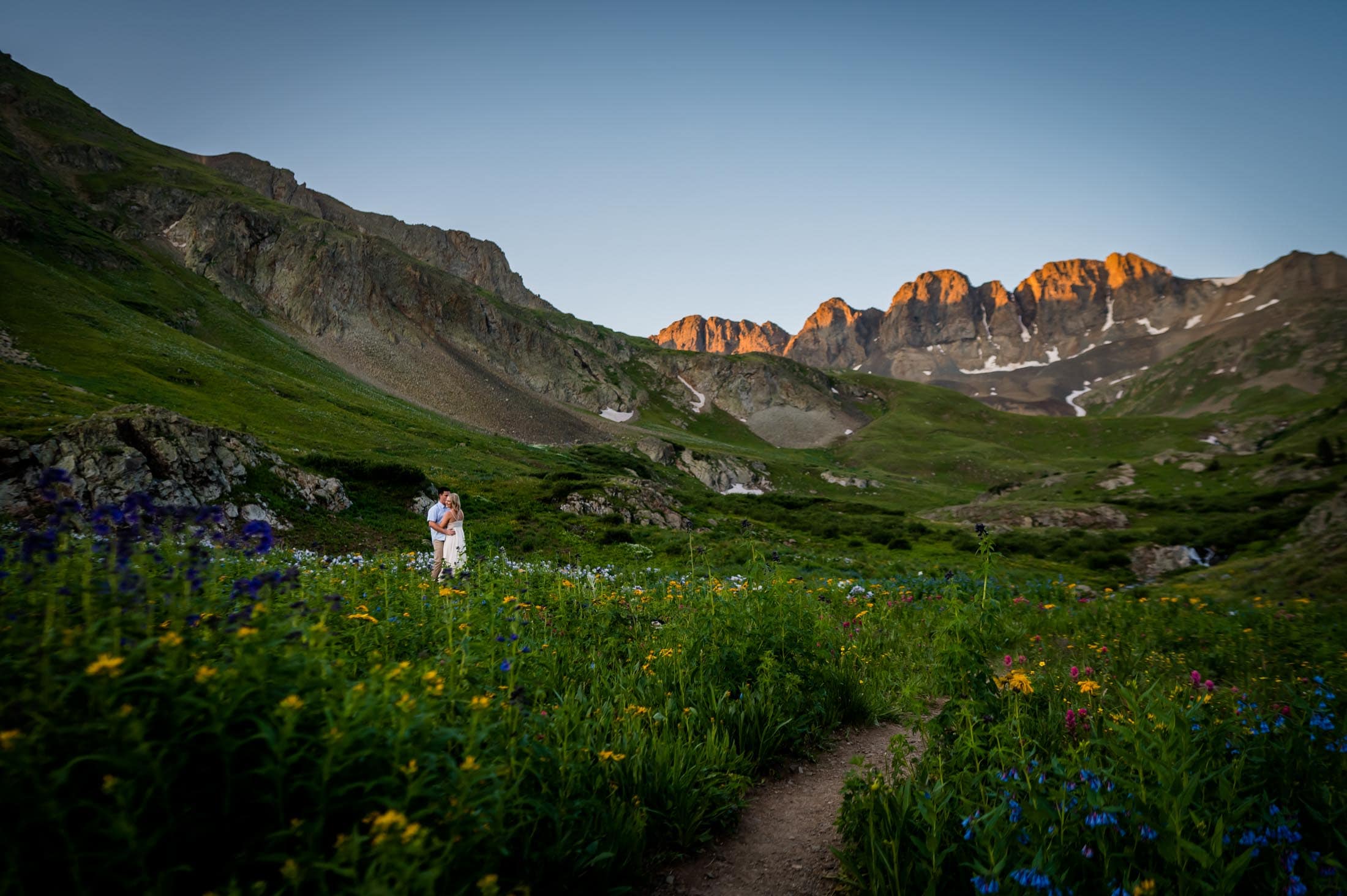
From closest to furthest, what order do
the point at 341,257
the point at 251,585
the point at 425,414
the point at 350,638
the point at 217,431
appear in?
the point at 251,585, the point at 350,638, the point at 217,431, the point at 425,414, the point at 341,257

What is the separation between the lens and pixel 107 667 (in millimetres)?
2297

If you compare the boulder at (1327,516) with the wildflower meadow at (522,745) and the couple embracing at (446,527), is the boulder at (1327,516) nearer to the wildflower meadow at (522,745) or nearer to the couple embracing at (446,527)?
the wildflower meadow at (522,745)

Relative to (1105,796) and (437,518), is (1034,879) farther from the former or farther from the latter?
(437,518)

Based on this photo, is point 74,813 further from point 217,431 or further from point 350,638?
point 217,431

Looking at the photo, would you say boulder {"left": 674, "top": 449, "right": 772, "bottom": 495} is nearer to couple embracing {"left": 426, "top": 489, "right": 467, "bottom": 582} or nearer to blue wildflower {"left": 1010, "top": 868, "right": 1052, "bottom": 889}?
couple embracing {"left": 426, "top": 489, "right": 467, "bottom": 582}

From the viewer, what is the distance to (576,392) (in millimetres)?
168750

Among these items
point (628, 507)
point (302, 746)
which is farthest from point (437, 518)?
point (628, 507)

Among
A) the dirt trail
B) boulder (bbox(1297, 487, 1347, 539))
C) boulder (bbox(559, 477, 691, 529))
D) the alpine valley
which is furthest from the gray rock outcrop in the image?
the dirt trail

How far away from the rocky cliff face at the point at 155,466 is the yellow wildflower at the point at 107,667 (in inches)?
798

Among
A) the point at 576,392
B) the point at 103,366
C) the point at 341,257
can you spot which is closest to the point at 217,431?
the point at 103,366

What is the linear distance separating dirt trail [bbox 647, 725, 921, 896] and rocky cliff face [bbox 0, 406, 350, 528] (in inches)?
800

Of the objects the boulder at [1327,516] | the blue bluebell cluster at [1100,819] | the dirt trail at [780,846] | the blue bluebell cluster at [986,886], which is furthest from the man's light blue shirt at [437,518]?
the boulder at [1327,516]

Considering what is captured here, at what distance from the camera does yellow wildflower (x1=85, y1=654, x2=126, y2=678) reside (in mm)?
2230

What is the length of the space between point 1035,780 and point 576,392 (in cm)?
16855
